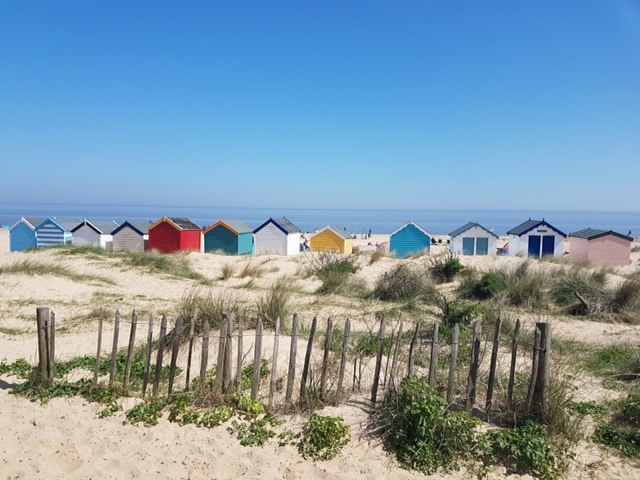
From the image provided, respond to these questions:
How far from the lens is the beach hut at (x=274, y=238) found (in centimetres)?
3191

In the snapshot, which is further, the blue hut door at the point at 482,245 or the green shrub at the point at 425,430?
the blue hut door at the point at 482,245

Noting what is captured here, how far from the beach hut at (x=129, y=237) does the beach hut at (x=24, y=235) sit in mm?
5030

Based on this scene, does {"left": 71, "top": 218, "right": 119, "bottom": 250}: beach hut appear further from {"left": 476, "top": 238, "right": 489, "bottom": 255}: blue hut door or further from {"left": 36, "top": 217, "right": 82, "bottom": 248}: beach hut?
{"left": 476, "top": 238, "right": 489, "bottom": 255}: blue hut door

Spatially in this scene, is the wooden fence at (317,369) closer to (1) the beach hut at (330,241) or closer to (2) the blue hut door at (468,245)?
(1) the beach hut at (330,241)

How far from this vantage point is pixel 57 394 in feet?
19.3

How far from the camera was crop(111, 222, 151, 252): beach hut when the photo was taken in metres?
30.4

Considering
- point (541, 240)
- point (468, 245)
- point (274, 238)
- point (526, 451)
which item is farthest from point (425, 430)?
point (541, 240)

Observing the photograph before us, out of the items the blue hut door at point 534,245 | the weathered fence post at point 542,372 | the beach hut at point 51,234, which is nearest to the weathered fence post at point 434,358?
the weathered fence post at point 542,372

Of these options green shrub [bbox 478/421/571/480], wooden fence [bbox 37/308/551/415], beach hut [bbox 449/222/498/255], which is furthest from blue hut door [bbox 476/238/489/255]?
green shrub [bbox 478/421/571/480]

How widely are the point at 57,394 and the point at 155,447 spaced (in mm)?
1868

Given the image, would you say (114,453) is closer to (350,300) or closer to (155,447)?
(155,447)

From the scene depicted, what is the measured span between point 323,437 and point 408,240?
28.2 meters

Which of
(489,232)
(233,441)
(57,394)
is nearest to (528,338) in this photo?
(233,441)

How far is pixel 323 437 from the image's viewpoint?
4914 mm
